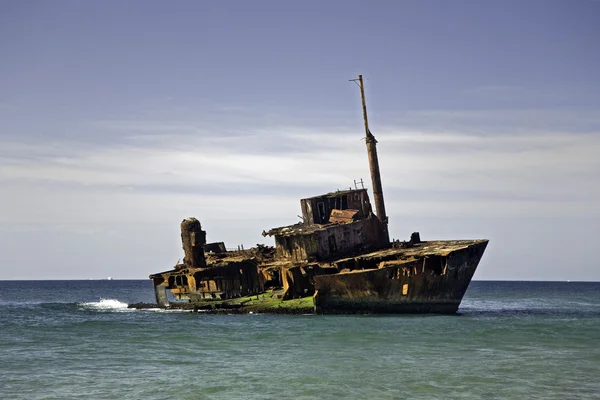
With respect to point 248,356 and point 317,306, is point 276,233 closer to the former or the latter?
point 317,306

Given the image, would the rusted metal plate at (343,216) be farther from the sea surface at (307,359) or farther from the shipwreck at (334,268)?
the sea surface at (307,359)

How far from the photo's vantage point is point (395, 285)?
38156 mm

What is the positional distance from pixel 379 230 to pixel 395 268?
27.8 ft

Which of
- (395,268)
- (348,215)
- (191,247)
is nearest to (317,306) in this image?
(395,268)

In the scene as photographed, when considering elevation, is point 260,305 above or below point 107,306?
below

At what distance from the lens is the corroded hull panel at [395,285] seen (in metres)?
37.7

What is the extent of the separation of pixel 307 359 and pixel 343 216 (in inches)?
819

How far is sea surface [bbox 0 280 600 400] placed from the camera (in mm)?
19703

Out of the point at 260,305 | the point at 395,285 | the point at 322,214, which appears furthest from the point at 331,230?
the point at 395,285

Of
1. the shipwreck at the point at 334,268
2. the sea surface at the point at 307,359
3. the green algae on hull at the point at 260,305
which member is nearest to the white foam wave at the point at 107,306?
the shipwreck at the point at 334,268

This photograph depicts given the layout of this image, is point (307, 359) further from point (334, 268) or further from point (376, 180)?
point (376, 180)

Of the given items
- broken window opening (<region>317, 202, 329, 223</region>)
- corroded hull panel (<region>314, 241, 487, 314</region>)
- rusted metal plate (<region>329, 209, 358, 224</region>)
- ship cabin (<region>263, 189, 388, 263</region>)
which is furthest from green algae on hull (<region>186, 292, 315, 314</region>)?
rusted metal plate (<region>329, 209, 358, 224</region>)

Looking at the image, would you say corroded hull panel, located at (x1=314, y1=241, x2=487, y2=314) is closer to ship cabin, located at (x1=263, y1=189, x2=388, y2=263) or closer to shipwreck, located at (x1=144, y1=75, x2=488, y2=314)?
shipwreck, located at (x1=144, y1=75, x2=488, y2=314)

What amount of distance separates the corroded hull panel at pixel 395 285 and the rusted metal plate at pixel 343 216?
23.9 ft
